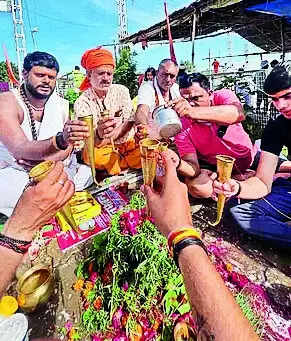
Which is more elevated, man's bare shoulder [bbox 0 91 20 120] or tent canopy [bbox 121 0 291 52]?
tent canopy [bbox 121 0 291 52]

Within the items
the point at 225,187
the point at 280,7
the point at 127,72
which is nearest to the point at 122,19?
the point at 127,72

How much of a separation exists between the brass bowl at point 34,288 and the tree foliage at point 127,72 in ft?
34.4

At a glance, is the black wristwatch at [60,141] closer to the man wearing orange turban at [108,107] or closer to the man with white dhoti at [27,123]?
the man with white dhoti at [27,123]

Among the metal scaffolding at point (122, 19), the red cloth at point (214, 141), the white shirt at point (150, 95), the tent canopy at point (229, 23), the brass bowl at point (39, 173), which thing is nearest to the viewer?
the brass bowl at point (39, 173)

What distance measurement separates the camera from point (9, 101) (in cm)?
286

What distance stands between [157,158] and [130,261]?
3.02ft

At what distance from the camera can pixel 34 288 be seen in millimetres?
2133

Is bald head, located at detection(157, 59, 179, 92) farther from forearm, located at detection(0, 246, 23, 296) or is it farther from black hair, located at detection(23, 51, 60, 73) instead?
forearm, located at detection(0, 246, 23, 296)

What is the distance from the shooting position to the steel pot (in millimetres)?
2203

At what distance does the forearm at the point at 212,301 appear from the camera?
33.3 inches

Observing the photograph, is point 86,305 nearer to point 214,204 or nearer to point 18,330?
point 18,330

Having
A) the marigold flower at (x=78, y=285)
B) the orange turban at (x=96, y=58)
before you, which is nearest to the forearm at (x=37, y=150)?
the marigold flower at (x=78, y=285)

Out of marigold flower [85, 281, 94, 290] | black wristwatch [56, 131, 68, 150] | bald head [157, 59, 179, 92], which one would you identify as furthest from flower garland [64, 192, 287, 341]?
bald head [157, 59, 179, 92]

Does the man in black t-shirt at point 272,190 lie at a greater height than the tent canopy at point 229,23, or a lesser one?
lesser
